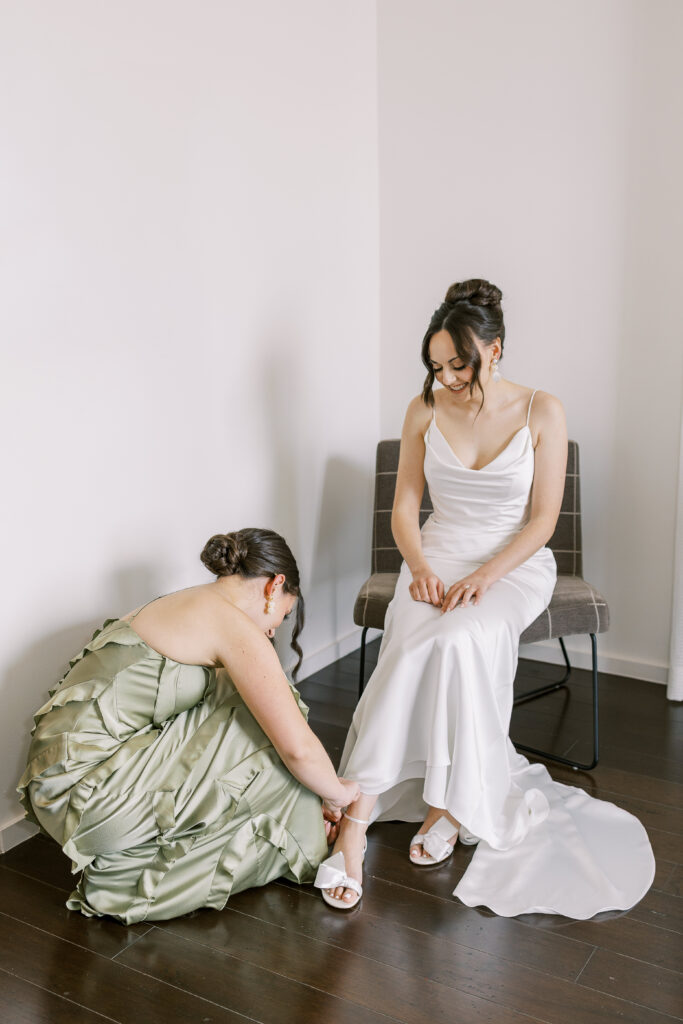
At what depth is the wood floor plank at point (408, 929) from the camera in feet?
5.88

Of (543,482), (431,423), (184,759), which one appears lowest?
(184,759)

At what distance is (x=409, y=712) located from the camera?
2172mm

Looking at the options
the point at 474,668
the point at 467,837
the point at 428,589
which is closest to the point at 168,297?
the point at 428,589

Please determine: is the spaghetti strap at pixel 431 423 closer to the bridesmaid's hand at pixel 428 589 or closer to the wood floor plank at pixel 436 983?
the bridesmaid's hand at pixel 428 589

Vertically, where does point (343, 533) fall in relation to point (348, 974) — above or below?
above

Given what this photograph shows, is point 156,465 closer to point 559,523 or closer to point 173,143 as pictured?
point 173,143

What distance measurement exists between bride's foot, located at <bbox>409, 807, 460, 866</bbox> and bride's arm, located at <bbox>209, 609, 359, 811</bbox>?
358mm

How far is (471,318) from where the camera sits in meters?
2.35

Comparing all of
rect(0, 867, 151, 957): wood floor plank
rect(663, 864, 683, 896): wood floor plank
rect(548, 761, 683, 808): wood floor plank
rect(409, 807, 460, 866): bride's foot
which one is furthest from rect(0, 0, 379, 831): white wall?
rect(663, 864, 683, 896): wood floor plank

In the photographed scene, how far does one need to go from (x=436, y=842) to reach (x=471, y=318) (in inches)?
51.9

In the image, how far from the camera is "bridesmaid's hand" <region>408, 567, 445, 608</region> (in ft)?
7.66

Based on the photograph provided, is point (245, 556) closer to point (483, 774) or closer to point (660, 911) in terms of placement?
point (483, 774)

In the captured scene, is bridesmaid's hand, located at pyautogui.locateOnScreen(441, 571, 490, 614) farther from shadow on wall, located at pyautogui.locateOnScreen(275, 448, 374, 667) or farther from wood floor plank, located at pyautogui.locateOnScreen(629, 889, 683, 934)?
shadow on wall, located at pyautogui.locateOnScreen(275, 448, 374, 667)

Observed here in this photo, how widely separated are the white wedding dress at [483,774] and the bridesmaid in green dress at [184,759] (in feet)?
0.76
